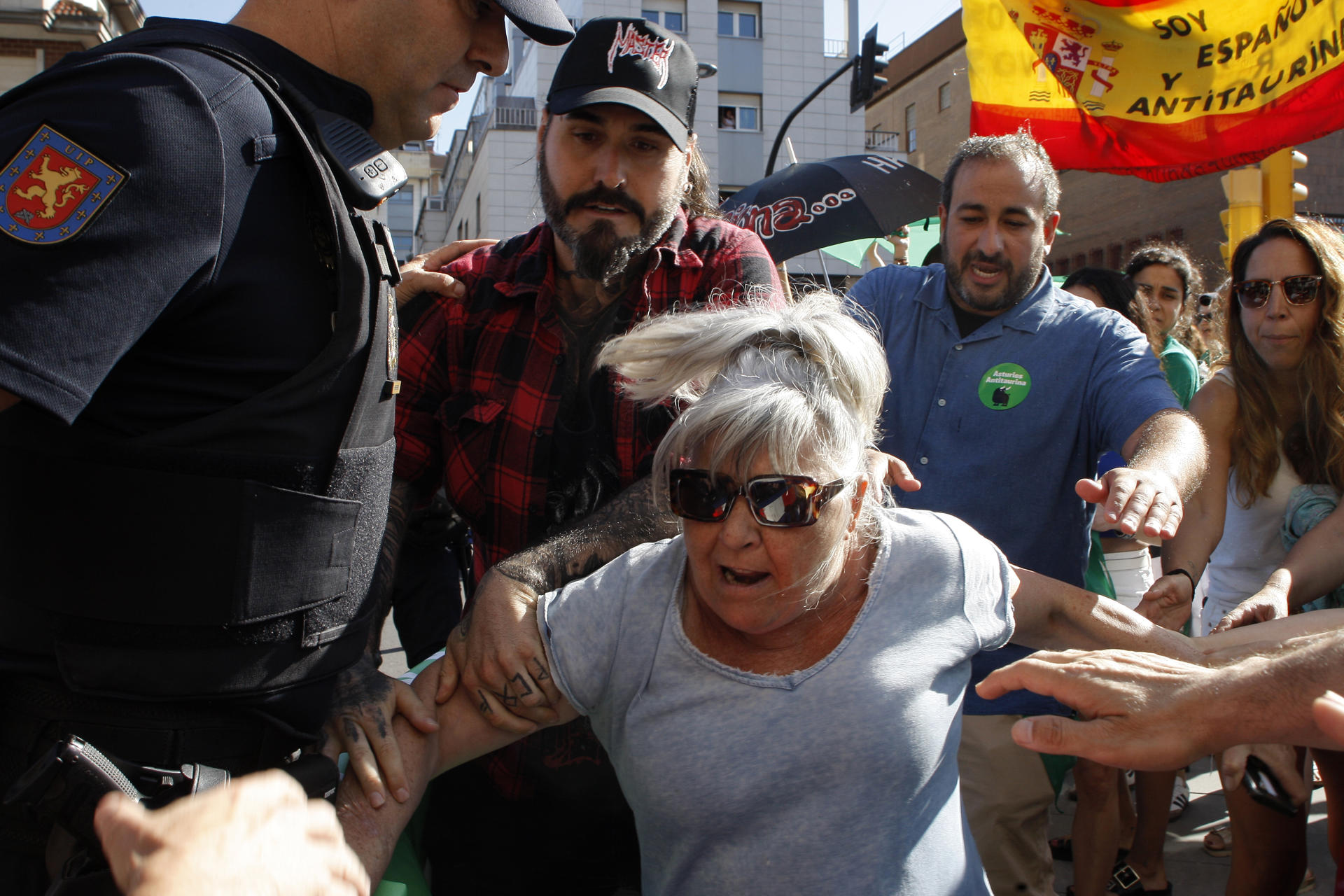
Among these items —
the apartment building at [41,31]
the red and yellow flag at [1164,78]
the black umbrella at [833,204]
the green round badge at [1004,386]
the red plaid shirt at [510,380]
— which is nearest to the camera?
the red plaid shirt at [510,380]

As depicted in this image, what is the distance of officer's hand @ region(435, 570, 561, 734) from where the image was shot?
73.2 inches

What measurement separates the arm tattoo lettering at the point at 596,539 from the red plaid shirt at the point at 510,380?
13 cm

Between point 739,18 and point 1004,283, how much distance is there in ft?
89.4

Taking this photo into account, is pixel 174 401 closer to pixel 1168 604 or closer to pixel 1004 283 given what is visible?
pixel 1168 604

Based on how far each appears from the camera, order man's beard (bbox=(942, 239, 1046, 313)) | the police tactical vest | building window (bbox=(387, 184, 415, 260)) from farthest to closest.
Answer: building window (bbox=(387, 184, 415, 260)), man's beard (bbox=(942, 239, 1046, 313)), the police tactical vest

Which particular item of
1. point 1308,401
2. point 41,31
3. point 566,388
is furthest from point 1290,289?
point 41,31

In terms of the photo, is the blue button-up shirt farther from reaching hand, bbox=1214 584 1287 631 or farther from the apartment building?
the apartment building

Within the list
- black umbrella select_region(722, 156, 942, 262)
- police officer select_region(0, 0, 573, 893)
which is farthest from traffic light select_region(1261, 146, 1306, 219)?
police officer select_region(0, 0, 573, 893)

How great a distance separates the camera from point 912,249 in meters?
8.95

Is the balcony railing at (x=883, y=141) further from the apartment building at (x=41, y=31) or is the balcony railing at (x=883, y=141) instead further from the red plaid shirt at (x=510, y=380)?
the red plaid shirt at (x=510, y=380)

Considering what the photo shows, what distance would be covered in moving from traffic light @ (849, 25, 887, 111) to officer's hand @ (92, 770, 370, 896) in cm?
1242

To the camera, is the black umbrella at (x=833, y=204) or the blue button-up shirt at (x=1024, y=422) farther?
the black umbrella at (x=833, y=204)

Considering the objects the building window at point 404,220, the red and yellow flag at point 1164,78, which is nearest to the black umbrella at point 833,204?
→ the red and yellow flag at point 1164,78

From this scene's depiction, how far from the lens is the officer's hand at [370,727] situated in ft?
5.57
